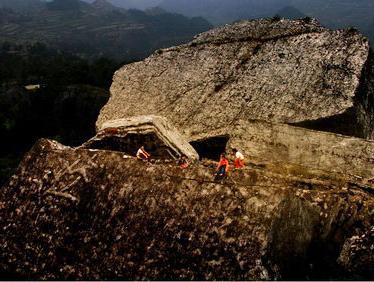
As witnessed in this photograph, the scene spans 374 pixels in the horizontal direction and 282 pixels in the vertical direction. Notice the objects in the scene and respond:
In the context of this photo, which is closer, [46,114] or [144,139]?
[144,139]

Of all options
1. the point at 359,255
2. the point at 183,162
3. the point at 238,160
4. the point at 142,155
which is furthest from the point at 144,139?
the point at 359,255

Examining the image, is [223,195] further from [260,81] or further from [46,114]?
[46,114]

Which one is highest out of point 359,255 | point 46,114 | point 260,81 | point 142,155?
point 260,81

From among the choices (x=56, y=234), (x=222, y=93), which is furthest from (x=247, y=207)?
(x=222, y=93)

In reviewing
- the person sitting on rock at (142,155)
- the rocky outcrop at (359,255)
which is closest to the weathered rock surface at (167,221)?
the rocky outcrop at (359,255)

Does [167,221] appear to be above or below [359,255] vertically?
above

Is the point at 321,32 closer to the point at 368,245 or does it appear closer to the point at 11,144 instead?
the point at 368,245
